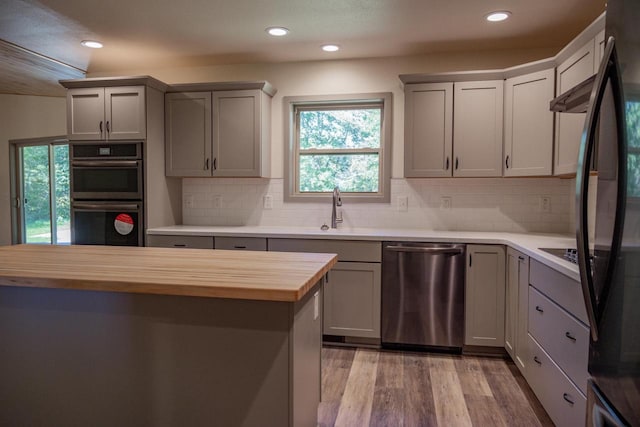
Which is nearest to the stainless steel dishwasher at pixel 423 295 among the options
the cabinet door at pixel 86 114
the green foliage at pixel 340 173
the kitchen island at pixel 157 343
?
the green foliage at pixel 340 173

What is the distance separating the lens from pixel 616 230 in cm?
102

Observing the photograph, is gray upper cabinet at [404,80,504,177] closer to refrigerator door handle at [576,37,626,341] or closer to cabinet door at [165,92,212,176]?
cabinet door at [165,92,212,176]

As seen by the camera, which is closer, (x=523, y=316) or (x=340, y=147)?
(x=523, y=316)

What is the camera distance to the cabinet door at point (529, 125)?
2959 millimetres

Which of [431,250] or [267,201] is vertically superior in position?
[267,201]

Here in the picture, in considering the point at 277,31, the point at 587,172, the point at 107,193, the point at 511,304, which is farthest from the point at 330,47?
the point at 587,172

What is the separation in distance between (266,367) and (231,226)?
2.57m

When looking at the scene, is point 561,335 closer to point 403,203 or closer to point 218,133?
point 403,203

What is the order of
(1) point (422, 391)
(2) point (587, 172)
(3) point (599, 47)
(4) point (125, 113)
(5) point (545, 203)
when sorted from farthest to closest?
(4) point (125, 113)
(5) point (545, 203)
(1) point (422, 391)
(3) point (599, 47)
(2) point (587, 172)

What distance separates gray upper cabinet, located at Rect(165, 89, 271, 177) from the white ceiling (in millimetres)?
424

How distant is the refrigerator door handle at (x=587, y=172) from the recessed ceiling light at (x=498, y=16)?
6.42ft

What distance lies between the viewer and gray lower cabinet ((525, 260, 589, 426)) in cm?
171

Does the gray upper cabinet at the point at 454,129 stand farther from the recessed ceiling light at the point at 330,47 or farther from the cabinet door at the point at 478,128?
the recessed ceiling light at the point at 330,47

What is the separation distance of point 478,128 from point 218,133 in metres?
2.23
